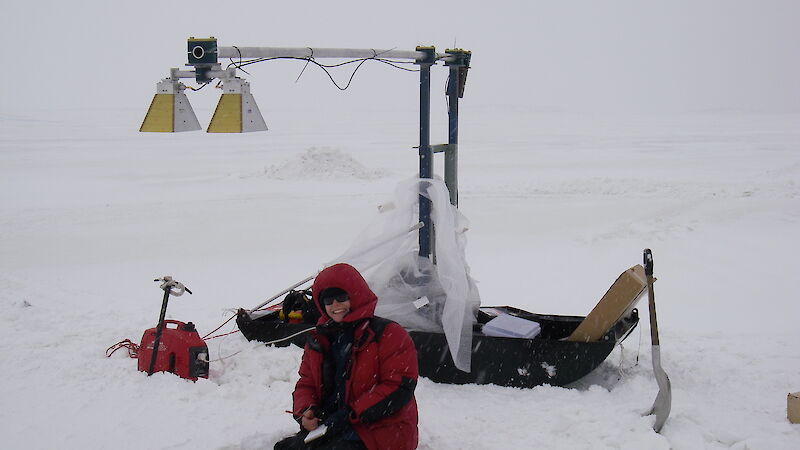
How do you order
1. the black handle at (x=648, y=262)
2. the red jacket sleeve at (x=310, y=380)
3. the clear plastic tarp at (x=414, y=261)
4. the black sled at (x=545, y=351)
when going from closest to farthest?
the red jacket sleeve at (x=310, y=380) < the black handle at (x=648, y=262) < the black sled at (x=545, y=351) < the clear plastic tarp at (x=414, y=261)

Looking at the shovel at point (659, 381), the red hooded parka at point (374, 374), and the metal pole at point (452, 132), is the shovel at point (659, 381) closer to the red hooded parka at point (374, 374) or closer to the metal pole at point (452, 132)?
the red hooded parka at point (374, 374)

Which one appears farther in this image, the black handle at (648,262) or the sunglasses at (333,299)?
the black handle at (648,262)

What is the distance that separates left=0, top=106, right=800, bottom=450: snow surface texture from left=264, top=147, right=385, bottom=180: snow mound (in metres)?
0.21

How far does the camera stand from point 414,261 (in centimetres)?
Result: 502

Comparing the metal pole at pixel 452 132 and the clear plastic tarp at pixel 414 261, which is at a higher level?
the metal pole at pixel 452 132

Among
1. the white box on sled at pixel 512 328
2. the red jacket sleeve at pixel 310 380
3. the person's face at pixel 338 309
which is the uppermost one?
the person's face at pixel 338 309

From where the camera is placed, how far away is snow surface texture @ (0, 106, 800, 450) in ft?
13.1

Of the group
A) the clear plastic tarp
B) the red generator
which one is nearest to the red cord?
the red generator

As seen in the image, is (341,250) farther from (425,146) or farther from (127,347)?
(425,146)

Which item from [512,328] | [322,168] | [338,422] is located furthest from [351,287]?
[322,168]

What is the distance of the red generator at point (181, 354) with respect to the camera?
453cm

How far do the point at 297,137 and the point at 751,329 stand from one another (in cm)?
3227

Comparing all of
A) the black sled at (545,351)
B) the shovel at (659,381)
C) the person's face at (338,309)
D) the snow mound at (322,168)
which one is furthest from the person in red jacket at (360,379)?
Answer: the snow mound at (322,168)

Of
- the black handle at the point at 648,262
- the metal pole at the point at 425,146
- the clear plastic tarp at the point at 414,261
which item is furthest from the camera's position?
the metal pole at the point at 425,146
